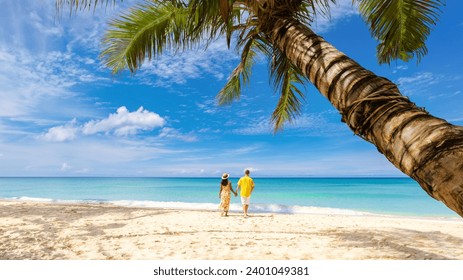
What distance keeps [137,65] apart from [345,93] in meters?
3.75

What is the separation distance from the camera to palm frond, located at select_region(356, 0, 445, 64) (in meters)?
3.62

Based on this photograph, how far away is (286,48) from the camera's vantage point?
8.38 ft

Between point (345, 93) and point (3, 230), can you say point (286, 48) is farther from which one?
point (3, 230)

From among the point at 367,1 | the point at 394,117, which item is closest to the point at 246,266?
the point at 394,117

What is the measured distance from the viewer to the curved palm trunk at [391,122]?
3.83 ft

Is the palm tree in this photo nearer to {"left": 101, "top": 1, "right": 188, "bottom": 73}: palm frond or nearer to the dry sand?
{"left": 101, "top": 1, "right": 188, "bottom": 73}: palm frond

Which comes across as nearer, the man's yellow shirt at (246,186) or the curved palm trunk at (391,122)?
the curved palm trunk at (391,122)

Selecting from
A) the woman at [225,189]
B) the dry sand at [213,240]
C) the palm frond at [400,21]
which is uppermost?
the palm frond at [400,21]

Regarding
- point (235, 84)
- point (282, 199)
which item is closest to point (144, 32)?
point (235, 84)

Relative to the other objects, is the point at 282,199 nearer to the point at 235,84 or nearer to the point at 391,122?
the point at 235,84

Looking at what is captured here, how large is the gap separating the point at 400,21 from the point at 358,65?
2627mm

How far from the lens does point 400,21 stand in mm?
3844

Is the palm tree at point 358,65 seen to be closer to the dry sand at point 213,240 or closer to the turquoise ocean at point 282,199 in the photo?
the dry sand at point 213,240

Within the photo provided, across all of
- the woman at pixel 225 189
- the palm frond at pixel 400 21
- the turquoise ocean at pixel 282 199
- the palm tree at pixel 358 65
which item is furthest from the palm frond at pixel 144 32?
the turquoise ocean at pixel 282 199
